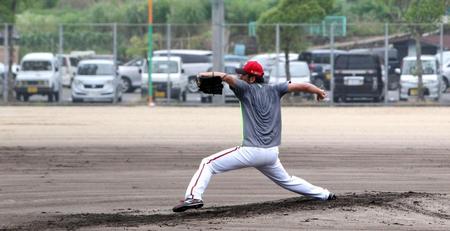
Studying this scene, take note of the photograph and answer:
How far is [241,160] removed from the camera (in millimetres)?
12914

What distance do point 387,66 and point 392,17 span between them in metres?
4.95

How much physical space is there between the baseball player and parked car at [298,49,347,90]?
90.3 ft

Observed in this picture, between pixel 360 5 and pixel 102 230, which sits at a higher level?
pixel 360 5

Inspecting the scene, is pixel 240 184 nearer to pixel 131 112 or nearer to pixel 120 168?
pixel 120 168

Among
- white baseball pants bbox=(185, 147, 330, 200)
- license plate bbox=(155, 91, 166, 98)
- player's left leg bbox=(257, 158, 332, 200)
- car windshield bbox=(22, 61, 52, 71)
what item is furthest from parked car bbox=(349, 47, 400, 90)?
white baseball pants bbox=(185, 147, 330, 200)

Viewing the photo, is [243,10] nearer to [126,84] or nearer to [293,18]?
[126,84]

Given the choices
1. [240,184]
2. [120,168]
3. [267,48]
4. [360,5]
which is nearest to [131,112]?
[267,48]

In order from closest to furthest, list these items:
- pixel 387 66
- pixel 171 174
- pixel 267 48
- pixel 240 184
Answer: pixel 240 184, pixel 171 174, pixel 387 66, pixel 267 48

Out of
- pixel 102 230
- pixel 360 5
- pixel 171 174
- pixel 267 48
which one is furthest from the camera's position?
pixel 360 5

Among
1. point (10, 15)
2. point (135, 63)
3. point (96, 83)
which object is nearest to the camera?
point (96, 83)

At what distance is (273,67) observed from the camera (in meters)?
41.4

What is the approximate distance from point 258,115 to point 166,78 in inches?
1106

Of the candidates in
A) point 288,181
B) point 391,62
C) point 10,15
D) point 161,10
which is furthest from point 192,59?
point 288,181

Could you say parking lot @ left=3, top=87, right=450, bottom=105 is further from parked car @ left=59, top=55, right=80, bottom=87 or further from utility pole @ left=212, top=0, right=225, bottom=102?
utility pole @ left=212, top=0, right=225, bottom=102
